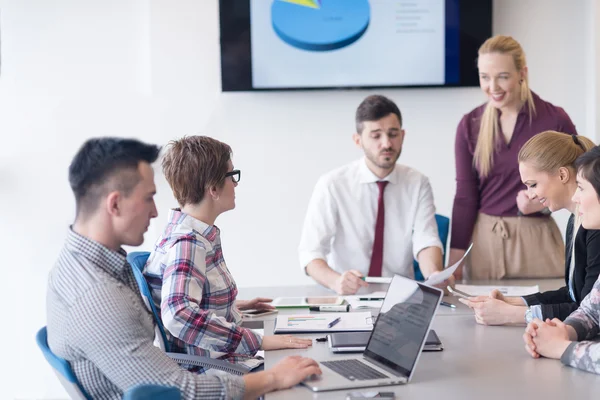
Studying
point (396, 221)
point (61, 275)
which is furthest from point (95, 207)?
point (396, 221)

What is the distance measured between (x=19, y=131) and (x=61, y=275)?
2930mm

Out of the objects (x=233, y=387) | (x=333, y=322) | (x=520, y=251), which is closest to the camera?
(x=233, y=387)

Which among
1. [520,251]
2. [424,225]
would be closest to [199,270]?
[424,225]

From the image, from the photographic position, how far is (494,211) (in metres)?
3.37

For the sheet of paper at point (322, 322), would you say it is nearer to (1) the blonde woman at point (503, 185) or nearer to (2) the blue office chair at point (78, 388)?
(2) the blue office chair at point (78, 388)

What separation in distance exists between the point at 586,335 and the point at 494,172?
139 cm

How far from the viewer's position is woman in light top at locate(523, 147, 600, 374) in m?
1.81

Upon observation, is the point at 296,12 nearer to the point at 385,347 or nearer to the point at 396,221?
the point at 396,221

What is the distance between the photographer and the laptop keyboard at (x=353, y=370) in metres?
1.77

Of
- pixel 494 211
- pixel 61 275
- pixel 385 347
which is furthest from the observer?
pixel 494 211

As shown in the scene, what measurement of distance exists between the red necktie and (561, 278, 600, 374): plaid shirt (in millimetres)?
1248

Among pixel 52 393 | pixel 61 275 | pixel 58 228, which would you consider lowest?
pixel 52 393

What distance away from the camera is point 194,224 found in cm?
222

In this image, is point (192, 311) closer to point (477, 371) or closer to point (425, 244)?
point (477, 371)
